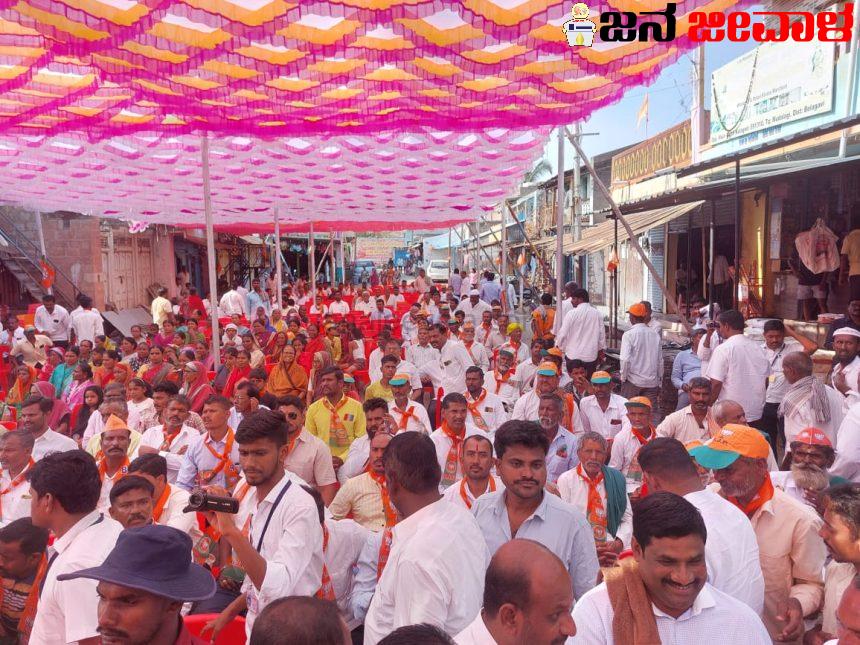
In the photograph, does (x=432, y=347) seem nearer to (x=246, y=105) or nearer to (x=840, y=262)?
(x=246, y=105)

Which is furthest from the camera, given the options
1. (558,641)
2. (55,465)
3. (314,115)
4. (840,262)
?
(840,262)

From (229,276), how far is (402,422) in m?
27.3

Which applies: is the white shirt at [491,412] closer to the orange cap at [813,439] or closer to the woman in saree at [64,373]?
the orange cap at [813,439]

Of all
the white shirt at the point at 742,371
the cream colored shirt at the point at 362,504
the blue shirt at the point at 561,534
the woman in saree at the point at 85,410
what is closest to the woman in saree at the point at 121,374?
the woman in saree at the point at 85,410

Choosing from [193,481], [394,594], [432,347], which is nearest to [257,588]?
[394,594]

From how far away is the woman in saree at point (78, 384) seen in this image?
758 centimetres

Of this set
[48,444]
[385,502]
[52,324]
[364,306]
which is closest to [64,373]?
[48,444]

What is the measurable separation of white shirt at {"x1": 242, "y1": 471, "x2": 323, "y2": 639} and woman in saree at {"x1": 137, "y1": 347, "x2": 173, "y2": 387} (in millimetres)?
5500

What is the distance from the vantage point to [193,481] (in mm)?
5000

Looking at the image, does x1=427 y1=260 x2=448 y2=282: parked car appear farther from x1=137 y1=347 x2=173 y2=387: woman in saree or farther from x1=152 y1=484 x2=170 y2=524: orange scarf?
x1=152 y1=484 x2=170 y2=524: orange scarf

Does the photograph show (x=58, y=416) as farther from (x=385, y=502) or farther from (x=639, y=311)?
(x=639, y=311)

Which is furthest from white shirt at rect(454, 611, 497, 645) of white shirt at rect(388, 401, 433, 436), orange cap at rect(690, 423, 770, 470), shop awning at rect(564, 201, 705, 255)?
shop awning at rect(564, 201, 705, 255)

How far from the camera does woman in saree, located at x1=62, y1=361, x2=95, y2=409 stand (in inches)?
298

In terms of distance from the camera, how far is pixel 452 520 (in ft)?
8.55
